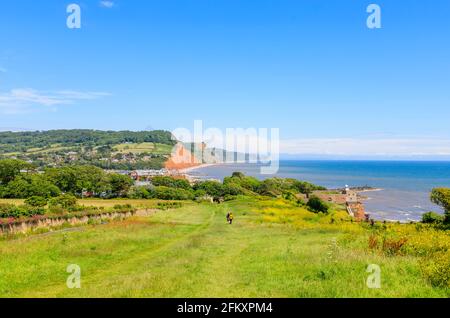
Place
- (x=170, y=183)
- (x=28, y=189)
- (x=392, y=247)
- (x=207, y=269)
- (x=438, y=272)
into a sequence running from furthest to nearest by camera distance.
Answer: (x=170, y=183) < (x=28, y=189) < (x=392, y=247) < (x=207, y=269) < (x=438, y=272)

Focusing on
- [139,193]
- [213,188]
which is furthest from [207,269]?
[213,188]

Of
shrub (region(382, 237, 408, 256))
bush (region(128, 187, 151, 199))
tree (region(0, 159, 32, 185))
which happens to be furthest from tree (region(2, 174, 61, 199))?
shrub (region(382, 237, 408, 256))

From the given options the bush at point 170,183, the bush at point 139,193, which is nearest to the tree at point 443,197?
the bush at point 139,193

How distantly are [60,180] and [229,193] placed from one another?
194 feet

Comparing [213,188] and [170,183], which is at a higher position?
[170,183]

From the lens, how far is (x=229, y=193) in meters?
141

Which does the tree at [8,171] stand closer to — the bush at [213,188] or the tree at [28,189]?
the tree at [28,189]

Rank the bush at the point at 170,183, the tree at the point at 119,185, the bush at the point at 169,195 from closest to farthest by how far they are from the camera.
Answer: the bush at the point at 169,195 < the tree at the point at 119,185 < the bush at the point at 170,183

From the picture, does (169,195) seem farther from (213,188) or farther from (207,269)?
(207,269)
